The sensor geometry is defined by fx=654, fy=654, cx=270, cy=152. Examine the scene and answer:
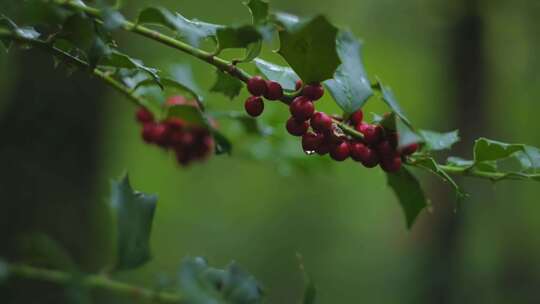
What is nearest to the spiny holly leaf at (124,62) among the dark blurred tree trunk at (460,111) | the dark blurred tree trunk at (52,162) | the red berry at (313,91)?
the red berry at (313,91)

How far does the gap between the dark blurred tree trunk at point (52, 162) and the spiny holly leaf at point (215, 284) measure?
3.76 feet

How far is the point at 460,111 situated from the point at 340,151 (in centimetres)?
288

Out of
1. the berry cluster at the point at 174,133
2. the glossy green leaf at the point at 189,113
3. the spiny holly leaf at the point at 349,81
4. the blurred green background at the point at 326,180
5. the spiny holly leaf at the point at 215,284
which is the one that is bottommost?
the blurred green background at the point at 326,180

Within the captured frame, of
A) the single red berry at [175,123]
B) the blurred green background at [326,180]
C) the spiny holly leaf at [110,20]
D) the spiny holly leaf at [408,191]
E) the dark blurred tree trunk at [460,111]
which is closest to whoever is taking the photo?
the spiny holly leaf at [110,20]

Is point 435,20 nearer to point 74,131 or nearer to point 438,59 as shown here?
point 438,59

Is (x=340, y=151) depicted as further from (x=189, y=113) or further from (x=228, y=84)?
(x=189, y=113)

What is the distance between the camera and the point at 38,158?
2031mm

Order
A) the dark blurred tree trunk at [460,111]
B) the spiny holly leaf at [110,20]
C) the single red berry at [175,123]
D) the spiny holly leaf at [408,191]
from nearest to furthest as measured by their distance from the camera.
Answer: the spiny holly leaf at [110,20] < the spiny holly leaf at [408,191] < the single red berry at [175,123] < the dark blurred tree trunk at [460,111]

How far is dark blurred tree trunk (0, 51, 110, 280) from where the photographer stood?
1.89 metres

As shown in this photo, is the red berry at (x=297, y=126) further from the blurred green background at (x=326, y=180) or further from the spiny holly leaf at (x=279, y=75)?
the blurred green background at (x=326, y=180)

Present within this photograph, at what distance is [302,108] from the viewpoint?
0.79 meters

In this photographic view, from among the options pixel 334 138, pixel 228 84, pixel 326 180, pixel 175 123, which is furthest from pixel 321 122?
pixel 326 180

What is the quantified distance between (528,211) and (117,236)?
4.05 meters

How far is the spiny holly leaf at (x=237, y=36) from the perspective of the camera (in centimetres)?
70
